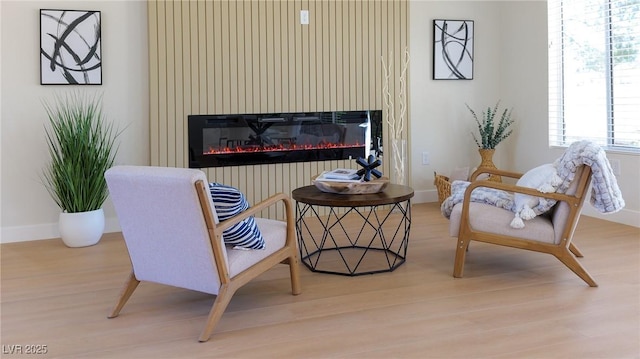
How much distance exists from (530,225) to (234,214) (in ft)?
5.55

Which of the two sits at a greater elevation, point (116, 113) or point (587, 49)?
point (587, 49)

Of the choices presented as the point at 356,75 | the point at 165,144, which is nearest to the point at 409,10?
the point at 356,75

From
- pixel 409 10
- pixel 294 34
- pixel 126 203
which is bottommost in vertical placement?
pixel 126 203

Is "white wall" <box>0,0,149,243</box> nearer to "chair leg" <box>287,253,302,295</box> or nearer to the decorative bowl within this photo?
the decorative bowl

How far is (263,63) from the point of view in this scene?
Answer: 4762mm

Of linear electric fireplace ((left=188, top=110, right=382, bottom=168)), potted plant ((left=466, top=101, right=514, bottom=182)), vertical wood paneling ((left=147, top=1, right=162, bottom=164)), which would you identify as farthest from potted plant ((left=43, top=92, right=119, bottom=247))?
potted plant ((left=466, top=101, right=514, bottom=182))

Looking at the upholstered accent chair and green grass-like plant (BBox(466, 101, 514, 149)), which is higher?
green grass-like plant (BBox(466, 101, 514, 149))

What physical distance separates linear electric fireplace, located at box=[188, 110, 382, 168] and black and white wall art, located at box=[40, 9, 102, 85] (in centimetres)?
88

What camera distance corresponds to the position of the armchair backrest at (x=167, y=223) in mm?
2184

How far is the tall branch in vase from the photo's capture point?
514 centimetres

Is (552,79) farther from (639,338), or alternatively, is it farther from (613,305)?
(639,338)

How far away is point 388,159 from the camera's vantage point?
206 inches

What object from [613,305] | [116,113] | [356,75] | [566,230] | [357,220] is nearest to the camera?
[613,305]

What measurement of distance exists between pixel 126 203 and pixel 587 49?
4.32 meters
